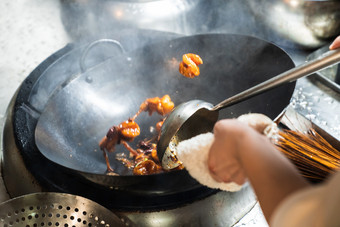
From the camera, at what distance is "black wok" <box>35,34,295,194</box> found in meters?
2.30

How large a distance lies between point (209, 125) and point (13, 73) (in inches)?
105

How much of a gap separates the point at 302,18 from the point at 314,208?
9.48ft

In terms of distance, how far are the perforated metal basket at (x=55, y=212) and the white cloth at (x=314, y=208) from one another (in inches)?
47.7

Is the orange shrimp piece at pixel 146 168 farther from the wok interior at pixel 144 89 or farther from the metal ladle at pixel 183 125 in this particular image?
the wok interior at pixel 144 89

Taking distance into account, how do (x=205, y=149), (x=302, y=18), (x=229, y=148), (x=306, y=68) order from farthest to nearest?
(x=302, y=18) < (x=306, y=68) < (x=205, y=149) < (x=229, y=148)

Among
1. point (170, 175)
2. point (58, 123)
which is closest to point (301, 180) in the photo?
point (170, 175)

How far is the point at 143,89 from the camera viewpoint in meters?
2.87

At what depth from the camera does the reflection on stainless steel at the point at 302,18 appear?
124 inches

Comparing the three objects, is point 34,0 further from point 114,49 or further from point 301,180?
point 301,180

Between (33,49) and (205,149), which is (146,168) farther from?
(33,49)

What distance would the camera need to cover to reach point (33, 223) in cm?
181

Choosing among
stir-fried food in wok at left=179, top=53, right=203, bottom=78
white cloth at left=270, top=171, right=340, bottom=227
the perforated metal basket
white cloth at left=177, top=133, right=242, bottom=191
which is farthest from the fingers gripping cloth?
stir-fried food in wok at left=179, top=53, right=203, bottom=78

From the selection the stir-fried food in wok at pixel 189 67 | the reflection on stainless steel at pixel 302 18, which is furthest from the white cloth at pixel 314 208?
the reflection on stainless steel at pixel 302 18

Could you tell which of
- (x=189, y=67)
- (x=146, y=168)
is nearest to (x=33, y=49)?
(x=189, y=67)
